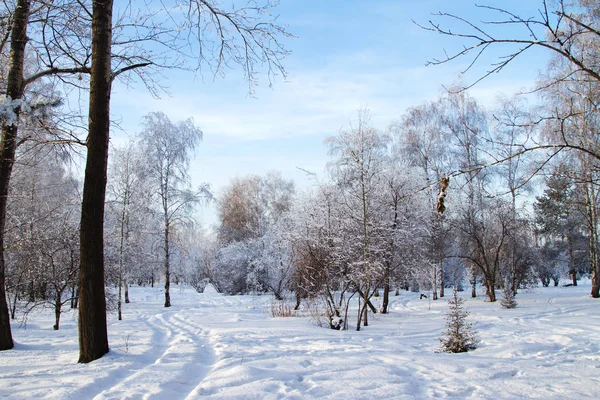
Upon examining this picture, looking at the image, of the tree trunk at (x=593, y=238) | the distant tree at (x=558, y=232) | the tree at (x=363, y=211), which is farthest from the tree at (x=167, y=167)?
the distant tree at (x=558, y=232)

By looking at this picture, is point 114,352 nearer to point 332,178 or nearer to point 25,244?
point 25,244

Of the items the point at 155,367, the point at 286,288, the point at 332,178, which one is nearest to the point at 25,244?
the point at 155,367

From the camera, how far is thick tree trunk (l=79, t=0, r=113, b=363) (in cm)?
498

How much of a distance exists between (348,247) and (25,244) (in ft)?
32.4

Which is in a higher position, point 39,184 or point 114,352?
point 39,184

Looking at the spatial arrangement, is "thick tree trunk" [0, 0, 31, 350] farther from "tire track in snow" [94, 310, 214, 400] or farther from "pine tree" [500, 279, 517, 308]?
"pine tree" [500, 279, 517, 308]

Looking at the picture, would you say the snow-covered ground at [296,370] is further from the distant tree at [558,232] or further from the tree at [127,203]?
the distant tree at [558,232]

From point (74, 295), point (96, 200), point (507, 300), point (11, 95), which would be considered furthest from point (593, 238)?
point (74, 295)

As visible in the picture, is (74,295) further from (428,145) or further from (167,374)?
(428,145)

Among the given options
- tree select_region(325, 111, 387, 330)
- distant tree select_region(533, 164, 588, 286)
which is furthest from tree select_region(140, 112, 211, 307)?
distant tree select_region(533, 164, 588, 286)

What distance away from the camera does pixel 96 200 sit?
5.10 metres

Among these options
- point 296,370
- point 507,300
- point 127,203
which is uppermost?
point 127,203

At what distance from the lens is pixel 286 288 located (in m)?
22.5

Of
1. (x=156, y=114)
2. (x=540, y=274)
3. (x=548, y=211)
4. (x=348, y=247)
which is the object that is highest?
(x=156, y=114)
